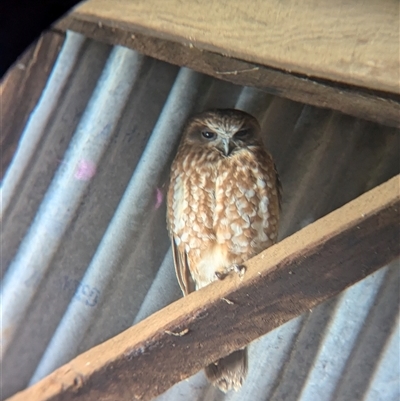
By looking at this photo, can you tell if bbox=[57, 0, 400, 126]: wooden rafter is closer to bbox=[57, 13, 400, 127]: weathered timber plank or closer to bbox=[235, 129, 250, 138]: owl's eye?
bbox=[57, 13, 400, 127]: weathered timber plank

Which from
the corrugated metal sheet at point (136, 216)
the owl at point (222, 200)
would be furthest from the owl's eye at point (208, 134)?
the corrugated metal sheet at point (136, 216)

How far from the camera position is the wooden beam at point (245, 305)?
96cm

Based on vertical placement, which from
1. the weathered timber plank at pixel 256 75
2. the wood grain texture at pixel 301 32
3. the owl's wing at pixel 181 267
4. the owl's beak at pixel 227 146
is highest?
the wood grain texture at pixel 301 32

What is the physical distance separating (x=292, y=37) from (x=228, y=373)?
1.14m

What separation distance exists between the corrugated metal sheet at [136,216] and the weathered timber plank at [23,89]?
34 mm

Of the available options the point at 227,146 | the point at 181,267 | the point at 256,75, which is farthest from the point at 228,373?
the point at 256,75

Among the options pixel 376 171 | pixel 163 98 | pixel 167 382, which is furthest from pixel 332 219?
pixel 163 98

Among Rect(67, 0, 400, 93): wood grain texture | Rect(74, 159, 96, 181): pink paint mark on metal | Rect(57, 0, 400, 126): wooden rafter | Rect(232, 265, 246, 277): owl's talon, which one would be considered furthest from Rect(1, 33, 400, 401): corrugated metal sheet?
Rect(232, 265, 246, 277): owl's talon

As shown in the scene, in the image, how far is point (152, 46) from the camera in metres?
1.27

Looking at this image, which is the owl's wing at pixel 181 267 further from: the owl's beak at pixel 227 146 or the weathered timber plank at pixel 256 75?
the weathered timber plank at pixel 256 75

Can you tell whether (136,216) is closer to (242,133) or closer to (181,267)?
(181,267)

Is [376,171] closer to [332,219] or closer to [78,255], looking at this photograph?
[332,219]

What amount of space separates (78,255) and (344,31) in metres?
1.15

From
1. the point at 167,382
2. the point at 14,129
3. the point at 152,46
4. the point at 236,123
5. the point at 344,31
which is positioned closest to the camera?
the point at 344,31
